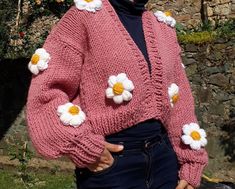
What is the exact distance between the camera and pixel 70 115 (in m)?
2.01

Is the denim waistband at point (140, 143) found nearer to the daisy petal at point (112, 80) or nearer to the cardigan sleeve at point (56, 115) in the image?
the cardigan sleeve at point (56, 115)

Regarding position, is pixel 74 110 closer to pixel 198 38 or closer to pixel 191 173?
pixel 191 173

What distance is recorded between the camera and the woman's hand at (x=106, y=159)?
2039 mm

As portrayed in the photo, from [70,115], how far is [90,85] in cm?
16

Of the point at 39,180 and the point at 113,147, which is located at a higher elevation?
the point at 113,147

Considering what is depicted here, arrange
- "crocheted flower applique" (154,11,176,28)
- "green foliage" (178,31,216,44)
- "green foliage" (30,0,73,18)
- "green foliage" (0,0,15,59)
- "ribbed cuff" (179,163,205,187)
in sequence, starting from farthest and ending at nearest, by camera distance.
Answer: "green foliage" (0,0,15,59) < "green foliage" (178,31,216,44) < "green foliage" (30,0,73,18) < "crocheted flower applique" (154,11,176,28) < "ribbed cuff" (179,163,205,187)

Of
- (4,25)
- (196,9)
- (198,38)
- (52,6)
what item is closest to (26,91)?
(4,25)

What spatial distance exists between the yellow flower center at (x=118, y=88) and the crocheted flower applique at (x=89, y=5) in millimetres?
296

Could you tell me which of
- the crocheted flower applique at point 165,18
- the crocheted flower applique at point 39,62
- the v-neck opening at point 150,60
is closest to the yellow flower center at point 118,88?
the v-neck opening at point 150,60

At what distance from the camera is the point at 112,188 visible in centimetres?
208

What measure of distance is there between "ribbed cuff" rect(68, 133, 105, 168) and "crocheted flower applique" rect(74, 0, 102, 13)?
0.46m

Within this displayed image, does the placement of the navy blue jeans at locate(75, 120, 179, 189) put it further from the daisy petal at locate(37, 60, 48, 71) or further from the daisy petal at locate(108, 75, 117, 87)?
the daisy petal at locate(37, 60, 48, 71)

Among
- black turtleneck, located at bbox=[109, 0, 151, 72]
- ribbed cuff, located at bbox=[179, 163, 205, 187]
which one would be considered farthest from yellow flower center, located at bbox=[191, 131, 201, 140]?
black turtleneck, located at bbox=[109, 0, 151, 72]

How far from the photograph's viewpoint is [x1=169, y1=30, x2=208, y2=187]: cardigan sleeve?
2357 mm
